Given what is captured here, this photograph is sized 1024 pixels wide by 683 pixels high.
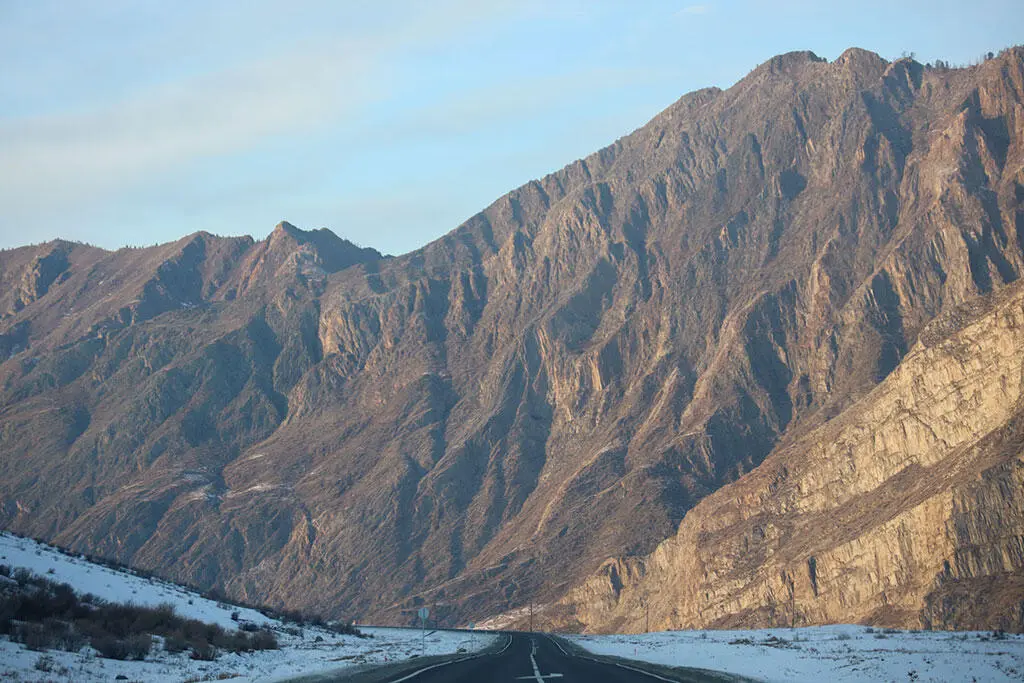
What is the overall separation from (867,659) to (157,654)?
25462 mm

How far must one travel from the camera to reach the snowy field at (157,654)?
102 ft

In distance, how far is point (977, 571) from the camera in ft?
317


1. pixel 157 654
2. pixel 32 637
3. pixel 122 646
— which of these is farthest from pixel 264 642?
pixel 32 637

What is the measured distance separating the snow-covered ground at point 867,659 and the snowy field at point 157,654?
1411 cm

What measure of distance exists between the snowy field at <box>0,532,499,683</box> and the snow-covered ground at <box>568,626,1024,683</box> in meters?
14.1

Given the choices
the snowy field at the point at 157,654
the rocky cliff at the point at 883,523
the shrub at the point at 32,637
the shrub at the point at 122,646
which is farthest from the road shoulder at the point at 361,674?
the rocky cliff at the point at 883,523

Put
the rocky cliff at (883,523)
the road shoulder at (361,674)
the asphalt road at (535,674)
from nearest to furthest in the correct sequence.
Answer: the asphalt road at (535,674) < the road shoulder at (361,674) < the rocky cliff at (883,523)

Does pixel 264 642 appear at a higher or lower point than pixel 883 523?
lower

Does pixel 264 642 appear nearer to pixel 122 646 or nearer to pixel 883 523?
pixel 122 646

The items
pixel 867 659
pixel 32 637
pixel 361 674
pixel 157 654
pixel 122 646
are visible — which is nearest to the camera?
pixel 361 674

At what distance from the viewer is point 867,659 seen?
36844 millimetres

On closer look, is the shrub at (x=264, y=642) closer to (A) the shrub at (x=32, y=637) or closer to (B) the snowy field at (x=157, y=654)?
(B) the snowy field at (x=157, y=654)

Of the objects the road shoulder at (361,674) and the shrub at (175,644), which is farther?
the shrub at (175,644)

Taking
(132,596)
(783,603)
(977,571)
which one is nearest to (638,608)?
(783,603)
